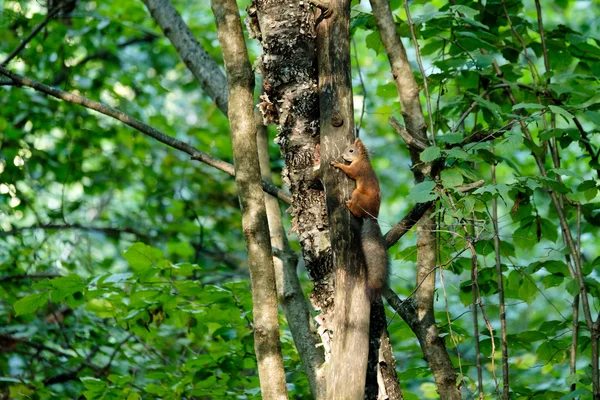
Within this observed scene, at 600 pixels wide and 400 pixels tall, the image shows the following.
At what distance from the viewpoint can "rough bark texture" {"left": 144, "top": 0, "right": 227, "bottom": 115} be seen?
3311mm

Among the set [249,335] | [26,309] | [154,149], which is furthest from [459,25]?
[154,149]

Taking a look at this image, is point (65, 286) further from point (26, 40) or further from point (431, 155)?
point (431, 155)

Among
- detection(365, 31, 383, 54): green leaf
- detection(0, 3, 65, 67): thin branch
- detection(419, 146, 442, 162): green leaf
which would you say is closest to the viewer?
detection(419, 146, 442, 162): green leaf

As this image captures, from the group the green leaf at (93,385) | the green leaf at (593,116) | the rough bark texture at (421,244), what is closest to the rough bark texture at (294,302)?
the rough bark texture at (421,244)

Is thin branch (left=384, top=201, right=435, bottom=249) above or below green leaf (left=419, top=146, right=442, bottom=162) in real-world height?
below

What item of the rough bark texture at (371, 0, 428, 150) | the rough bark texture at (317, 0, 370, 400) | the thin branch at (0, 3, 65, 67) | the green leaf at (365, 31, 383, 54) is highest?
the thin branch at (0, 3, 65, 67)

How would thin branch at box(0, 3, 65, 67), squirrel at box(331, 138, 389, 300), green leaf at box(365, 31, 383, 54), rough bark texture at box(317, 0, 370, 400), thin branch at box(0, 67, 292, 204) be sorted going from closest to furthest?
1. rough bark texture at box(317, 0, 370, 400)
2. squirrel at box(331, 138, 389, 300)
3. thin branch at box(0, 67, 292, 204)
4. green leaf at box(365, 31, 383, 54)
5. thin branch at box(0, 3, 65, 67)

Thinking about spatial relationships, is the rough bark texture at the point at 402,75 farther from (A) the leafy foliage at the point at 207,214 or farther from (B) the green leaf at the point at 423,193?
(B) the green leaf at the point at 423,193

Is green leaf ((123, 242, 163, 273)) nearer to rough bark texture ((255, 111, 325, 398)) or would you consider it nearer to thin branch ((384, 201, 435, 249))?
rough bark texture ((255, 111, 325, 398))

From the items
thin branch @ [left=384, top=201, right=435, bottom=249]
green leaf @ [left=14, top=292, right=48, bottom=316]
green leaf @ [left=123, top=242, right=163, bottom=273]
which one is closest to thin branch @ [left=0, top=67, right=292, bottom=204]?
thin branch @ [left=384, top=201, right=435, bottom=249]

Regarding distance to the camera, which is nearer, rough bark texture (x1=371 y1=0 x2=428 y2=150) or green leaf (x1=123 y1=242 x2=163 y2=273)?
rough bark texture (x1=371 y1=0 x2=428 y2=150)

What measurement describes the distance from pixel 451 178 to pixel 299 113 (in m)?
0.54

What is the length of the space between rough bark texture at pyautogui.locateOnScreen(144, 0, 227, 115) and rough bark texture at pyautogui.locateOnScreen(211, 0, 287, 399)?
1.00m

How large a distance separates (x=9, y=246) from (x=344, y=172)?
14.8 ft
